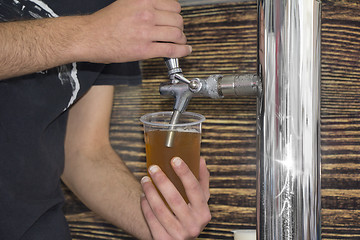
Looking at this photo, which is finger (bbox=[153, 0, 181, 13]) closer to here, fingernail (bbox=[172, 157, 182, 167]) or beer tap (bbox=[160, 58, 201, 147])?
beer tap (bbox=[160, 58, 201, 147])

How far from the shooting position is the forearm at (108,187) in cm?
90

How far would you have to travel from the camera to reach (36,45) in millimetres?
629

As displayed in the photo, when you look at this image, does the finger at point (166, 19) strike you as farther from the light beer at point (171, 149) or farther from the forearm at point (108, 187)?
the forearm at point (108, 187)

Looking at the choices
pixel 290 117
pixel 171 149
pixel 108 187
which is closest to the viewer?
pixel 290 117

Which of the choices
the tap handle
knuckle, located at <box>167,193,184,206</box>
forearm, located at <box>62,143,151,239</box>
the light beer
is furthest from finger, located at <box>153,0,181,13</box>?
forearm, located at <box>62,143,151,239</box>

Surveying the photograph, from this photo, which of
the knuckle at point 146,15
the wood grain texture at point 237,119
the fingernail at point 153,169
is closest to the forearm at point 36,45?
the knuckle at point 146,15

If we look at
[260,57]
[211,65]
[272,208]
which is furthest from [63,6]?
[272,208]

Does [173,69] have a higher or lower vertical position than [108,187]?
higher

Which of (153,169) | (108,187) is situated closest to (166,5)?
(153,169)

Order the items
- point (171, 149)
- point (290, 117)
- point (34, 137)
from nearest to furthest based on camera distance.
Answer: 1. point (290, 117)
2. point (171, 149)
3. point (34, 137)

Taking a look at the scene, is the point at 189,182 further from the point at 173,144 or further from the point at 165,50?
the point at 165,50

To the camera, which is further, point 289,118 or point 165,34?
point 165,34

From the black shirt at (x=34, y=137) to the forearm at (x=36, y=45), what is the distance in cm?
19

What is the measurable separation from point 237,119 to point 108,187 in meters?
0.37
